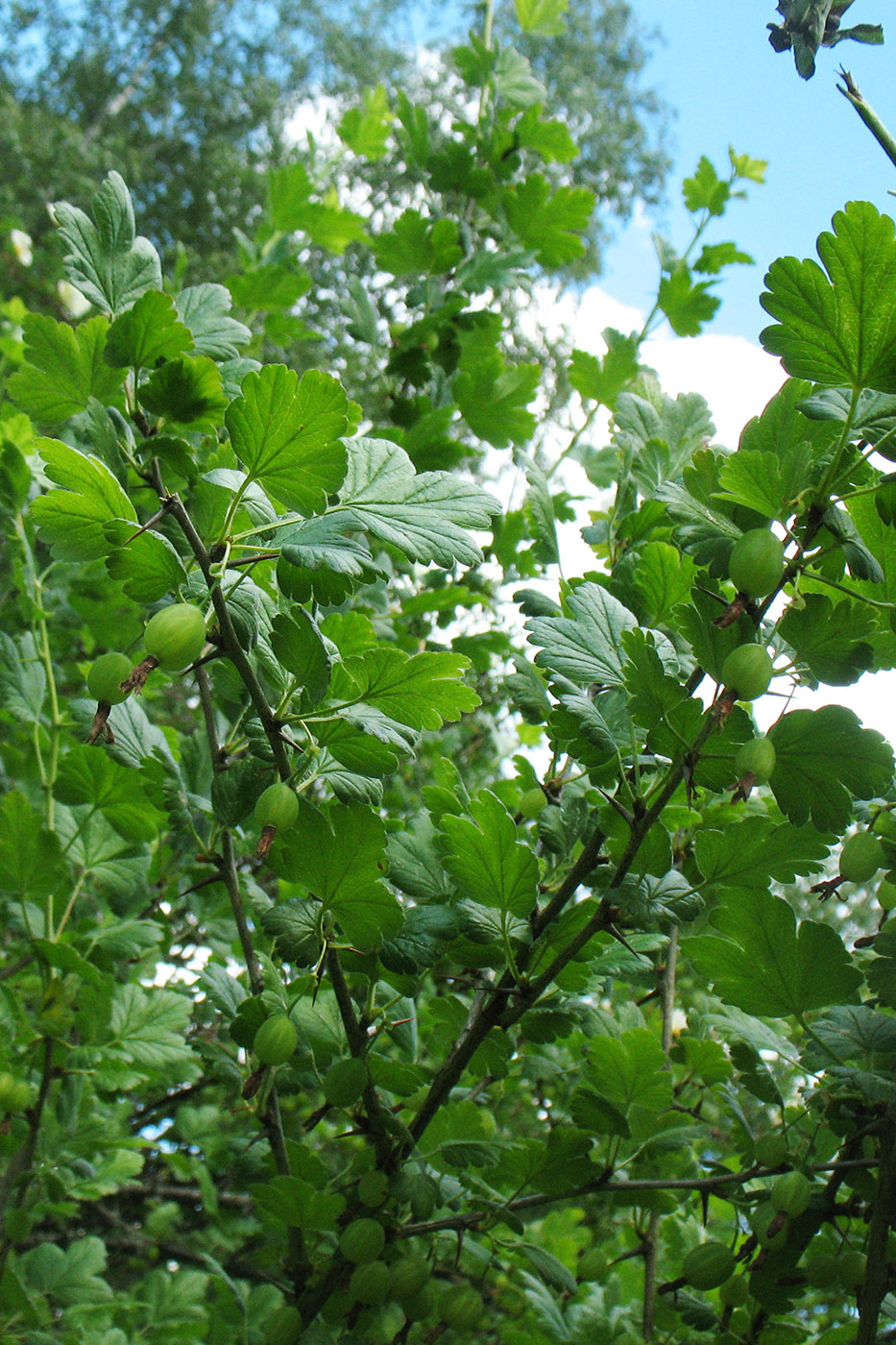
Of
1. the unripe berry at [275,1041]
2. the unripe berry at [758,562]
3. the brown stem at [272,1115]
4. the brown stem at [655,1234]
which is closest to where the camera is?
the unripe berry at [758,562]

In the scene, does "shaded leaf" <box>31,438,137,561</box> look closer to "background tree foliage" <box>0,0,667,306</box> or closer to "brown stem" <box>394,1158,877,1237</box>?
"brown stem" <box>394,1158,877,1237</box>

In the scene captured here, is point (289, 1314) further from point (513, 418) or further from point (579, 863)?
point (513, 418)

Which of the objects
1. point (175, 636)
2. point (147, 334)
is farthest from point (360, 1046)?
point (147, 334)

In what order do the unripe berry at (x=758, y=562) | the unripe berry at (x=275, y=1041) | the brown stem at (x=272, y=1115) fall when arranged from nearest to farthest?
the unripe berry at (x=758, y=562), the unripe berry at (x=275, y=1041), the brown stem at (x=272, y=1115)

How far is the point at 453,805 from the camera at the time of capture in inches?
30.0

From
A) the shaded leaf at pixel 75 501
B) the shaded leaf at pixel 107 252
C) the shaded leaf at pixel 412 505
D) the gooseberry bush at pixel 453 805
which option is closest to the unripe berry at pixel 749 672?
the gooseberry bush at pixel 453 805

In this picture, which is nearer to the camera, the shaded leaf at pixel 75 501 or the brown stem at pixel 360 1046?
the shaded leaf at pixel 75 501

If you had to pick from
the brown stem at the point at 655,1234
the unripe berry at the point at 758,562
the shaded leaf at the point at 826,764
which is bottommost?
the brown stem at the point at 655,1234

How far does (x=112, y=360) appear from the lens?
64 cm

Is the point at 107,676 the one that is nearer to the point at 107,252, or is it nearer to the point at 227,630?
the point at 227,630

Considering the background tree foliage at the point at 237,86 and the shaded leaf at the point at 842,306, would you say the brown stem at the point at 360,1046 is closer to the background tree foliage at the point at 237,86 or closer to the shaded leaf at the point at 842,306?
the shaded leaf at the point at 842,306

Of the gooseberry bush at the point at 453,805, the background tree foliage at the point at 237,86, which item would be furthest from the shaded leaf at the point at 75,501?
the background tree foliage at the point at 237,86

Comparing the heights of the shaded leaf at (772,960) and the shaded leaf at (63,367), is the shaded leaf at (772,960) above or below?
below

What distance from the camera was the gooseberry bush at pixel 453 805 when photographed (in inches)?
22.9
